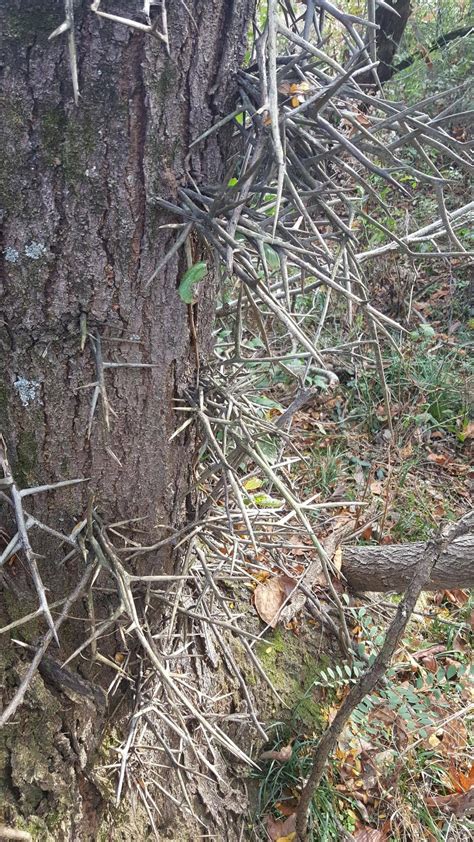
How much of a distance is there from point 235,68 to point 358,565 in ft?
6.15

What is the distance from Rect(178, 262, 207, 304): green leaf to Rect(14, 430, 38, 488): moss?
0.41 meters

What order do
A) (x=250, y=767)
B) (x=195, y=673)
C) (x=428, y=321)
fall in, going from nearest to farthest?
(x=195, y=673)
(x=250, y=767)
(x=428, y=321)

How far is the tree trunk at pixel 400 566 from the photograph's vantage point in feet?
7.40

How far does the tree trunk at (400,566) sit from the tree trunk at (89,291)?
1236 mm

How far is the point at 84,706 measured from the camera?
50.4 inches

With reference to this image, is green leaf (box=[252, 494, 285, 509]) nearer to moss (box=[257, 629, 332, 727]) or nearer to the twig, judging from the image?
moss (box=[257, 629, 332, 727])

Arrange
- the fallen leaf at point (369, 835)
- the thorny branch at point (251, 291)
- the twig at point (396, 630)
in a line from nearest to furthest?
the thorny branch at point (251, 291), the twig at point (396, 630), the fallen leaf at point (369, 835)


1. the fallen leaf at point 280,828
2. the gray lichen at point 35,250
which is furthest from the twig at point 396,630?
the gray lichen at point 35,250

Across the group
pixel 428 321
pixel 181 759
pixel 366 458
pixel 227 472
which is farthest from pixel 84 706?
pixel 428 321

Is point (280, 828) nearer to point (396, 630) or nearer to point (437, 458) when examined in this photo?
point (396, 630)

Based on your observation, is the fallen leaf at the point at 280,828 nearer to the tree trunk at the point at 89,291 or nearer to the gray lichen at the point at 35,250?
the tree trunk at the point at 89,291

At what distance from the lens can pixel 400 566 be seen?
→ 2.30 meters

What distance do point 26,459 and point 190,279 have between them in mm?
493

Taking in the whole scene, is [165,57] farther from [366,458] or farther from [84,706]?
[366,458]
